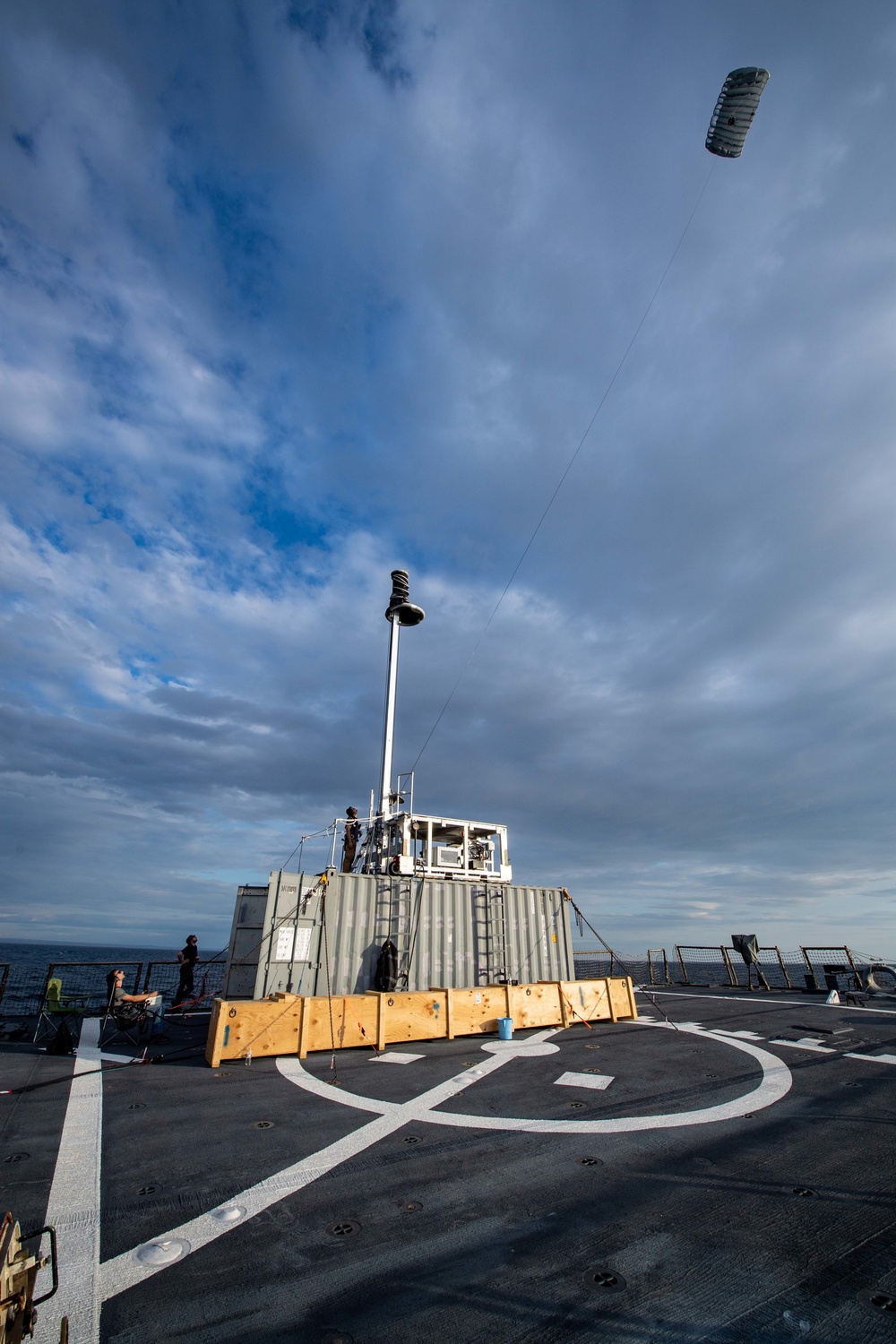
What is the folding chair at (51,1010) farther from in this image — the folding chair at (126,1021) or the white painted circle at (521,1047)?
the white painted circle at (521,1047)

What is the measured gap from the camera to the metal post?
22.6m

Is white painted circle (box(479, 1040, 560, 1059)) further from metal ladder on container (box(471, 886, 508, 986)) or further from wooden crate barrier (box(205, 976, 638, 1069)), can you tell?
metal ladder on container (box(471, 886, 508, 986))

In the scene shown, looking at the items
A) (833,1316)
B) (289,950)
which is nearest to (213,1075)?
(289,950)

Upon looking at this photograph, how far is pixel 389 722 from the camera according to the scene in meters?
25.8

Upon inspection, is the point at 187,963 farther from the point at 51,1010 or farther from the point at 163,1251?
the point at 163,1251

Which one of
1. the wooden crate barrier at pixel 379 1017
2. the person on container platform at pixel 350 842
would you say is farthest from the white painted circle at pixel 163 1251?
the person on container platform at pixel 350 842

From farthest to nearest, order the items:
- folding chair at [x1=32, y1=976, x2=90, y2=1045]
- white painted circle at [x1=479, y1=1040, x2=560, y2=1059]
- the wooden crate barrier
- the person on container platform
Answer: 1. the person on container platform
2. folding chair at [x1=32, y1=976, x2=90, y2=1045]
3. white painted circle at [x1=479, y1=1040, x2=560, y2=1059]
4. the wooden crate barrier

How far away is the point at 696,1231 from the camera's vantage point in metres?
5.12

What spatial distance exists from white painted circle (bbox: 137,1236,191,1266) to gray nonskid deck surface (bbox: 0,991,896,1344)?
0.29ft

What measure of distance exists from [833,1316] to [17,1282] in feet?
16.9

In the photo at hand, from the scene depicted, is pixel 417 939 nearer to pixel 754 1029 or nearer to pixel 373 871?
pixel 373 871

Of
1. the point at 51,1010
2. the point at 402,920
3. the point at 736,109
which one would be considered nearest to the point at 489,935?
the point at 402,920

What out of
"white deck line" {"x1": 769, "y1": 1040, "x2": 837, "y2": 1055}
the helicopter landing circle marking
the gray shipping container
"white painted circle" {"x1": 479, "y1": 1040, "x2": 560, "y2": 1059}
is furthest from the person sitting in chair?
"white deck line" {"x1": 769, "y1": 1040, "x2": 837, "y2": 1055}

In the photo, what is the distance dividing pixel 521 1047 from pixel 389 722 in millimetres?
14778
